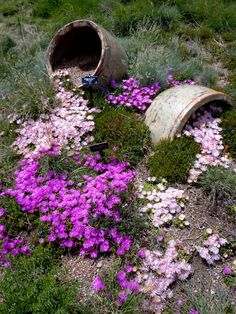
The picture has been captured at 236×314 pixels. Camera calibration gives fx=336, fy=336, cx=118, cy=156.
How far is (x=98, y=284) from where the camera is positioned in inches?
111

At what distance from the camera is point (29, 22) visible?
759cm

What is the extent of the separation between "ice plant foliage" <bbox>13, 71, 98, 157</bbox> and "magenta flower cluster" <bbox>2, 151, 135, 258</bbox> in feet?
1.12

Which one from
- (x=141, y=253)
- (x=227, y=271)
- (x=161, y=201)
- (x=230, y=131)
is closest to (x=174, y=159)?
(x=161, y=201)

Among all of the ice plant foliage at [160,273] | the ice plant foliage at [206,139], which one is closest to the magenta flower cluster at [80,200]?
the ice plant foliage at [160,273]

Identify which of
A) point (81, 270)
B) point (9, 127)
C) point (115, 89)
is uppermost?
point (115, 89)

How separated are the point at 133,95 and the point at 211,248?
2364 mm

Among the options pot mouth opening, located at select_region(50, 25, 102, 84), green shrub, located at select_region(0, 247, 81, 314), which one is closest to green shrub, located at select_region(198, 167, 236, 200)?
green shrub, located at select_region(0, 247, 81, 314)

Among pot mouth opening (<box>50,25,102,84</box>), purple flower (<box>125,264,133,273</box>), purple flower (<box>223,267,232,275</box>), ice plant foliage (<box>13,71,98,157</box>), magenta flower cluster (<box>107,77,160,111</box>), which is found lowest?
purple flower (<box>223,267,232,275</box>)

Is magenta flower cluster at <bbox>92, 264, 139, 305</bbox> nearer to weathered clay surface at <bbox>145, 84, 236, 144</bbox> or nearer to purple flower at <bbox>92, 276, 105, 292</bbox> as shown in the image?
purple flower at <bbox>92, 276, 105, 292</bbox>

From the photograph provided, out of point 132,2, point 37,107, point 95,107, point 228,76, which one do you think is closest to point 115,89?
point 95,107

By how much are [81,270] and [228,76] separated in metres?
3.93

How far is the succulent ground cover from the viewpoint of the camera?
9.20ft

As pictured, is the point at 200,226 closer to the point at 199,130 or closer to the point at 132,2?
the point at 199,130

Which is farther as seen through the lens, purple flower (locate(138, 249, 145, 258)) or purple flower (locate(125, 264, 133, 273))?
purple flower (locate(138, 249, 145, 258))
